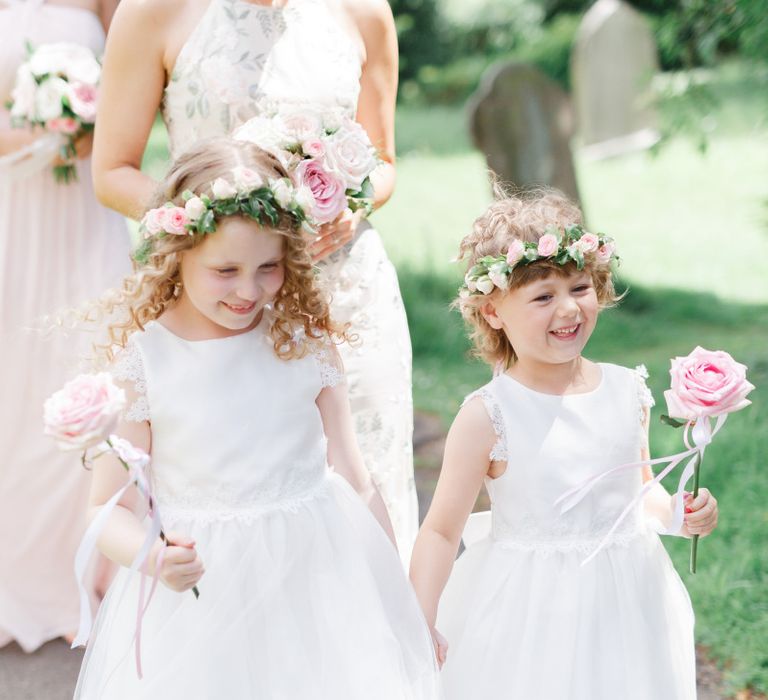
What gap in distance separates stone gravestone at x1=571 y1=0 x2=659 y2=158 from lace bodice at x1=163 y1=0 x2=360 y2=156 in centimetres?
1203

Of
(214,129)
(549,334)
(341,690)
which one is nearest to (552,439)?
(549,334)

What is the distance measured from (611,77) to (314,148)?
13.1 meters

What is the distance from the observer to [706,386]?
2.90m

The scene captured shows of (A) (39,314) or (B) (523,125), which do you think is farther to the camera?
(B) (523,125)

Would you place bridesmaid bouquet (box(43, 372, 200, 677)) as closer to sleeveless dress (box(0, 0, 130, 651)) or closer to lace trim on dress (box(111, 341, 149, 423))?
lace trim on dress (box(111, 341, 149, 423))

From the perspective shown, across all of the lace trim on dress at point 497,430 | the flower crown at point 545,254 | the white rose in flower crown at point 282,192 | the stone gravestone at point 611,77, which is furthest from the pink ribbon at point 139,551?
the stone gravestone at point 611,77

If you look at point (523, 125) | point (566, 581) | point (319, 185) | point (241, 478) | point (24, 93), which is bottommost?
point (566, 581)

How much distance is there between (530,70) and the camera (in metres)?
9.47

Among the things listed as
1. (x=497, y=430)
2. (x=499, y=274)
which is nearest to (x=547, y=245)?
(x=499, y=274)

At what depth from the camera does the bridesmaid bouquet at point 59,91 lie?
438cm

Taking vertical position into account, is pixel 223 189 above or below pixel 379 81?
below

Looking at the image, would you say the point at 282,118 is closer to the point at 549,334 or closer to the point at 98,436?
the point at 549,334

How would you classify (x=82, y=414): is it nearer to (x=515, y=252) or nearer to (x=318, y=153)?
(x=318, y=153)

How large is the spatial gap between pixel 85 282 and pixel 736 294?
6422 millimetres
